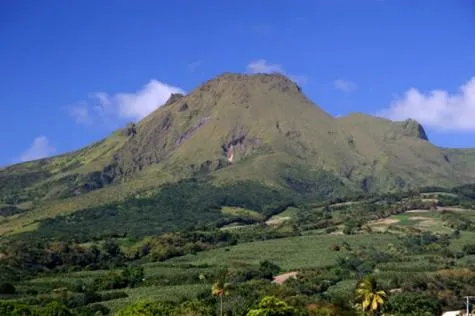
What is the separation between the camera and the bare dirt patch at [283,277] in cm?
16350

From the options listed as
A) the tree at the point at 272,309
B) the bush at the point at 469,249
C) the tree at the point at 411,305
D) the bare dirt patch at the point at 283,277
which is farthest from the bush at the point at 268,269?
the tree at the point at 272,309

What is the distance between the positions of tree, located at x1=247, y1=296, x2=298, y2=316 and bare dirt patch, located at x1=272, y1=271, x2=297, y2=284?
4830 centimetres

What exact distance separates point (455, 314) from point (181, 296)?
47093mm

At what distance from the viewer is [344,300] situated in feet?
424

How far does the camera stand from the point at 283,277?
168 metres

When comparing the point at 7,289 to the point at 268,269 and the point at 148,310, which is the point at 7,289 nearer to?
the point at 268,269

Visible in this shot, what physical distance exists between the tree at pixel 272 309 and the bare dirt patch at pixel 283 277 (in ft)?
158

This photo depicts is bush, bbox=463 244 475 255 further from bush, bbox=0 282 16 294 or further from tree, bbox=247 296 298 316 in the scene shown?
bush, bbox=0 282 16 294

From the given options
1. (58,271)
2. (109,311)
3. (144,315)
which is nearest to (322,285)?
(109,311)

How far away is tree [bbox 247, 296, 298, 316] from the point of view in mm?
109000

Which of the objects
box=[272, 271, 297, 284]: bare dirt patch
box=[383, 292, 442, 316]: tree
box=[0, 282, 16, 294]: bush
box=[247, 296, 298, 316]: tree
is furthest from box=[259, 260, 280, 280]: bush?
box=[247, 296, 298, 316]: tree

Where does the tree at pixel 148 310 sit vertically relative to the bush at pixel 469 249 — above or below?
below

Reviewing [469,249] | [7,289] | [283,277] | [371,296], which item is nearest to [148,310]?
[371,296]

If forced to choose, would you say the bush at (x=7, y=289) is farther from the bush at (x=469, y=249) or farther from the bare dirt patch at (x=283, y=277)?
the bush at (x=469, y=249)
